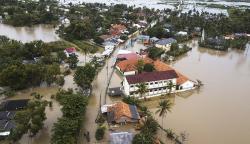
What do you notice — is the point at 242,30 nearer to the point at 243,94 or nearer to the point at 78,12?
the point at 243,94

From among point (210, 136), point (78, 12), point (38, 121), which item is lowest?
point (210, 136)

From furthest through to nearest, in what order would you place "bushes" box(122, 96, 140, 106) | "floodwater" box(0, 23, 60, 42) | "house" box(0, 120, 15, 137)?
"floodwater" box(0, 23, 60, 42) < "bushes" box(122, 96, 140, 106) < "house" box(0, 120, 15, 137)

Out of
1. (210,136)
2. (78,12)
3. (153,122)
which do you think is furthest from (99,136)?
(78,12)

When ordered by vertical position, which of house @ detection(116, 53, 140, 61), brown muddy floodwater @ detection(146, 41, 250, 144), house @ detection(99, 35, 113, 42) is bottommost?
brown muddy floodwater @ detection(146, 41, 250, 144)

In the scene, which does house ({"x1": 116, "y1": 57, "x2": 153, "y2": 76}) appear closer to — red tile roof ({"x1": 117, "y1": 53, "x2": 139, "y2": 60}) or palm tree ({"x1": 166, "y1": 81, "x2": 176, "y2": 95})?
red tile roof ({"x1": 117, "y1": 53, "x2": 139, "y2": 60})

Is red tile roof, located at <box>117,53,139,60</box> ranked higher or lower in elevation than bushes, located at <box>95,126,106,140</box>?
higher

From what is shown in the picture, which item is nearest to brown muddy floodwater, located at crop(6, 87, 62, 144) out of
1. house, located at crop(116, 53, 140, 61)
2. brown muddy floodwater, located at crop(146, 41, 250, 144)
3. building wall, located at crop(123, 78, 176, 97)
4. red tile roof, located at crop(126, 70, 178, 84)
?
building wall, located at crop(123, 78, 176, 97)

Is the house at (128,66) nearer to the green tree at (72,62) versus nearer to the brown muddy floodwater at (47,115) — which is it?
the green tree at (72,62)
